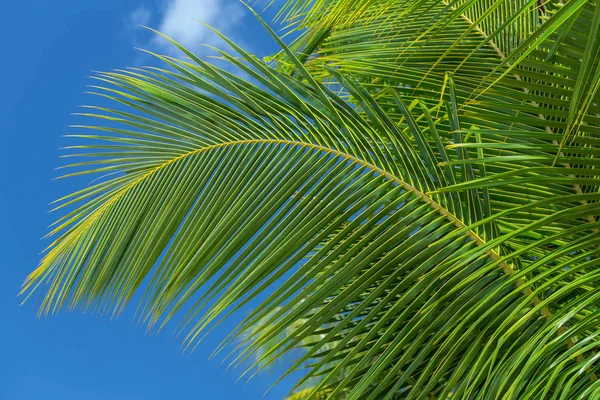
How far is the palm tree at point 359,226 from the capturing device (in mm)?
998

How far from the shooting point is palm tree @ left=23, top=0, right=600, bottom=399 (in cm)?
100

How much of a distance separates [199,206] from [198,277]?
0.53 ft

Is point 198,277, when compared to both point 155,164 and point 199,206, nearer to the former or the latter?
point 199,206

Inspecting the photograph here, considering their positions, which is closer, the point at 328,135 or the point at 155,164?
the point at 328,135

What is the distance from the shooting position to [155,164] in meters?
1.44

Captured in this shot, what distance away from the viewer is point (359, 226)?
4.03ft

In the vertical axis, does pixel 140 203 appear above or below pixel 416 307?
above

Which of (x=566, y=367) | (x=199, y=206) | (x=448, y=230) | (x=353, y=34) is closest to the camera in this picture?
(x=566, y=367)

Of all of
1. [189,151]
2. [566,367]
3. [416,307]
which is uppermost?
[189,151]

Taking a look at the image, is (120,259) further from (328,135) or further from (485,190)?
(485,190)

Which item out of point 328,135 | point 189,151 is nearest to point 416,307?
point 328,135

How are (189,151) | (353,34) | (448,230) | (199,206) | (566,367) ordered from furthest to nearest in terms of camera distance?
(353,34)
(189,151)
(199,206)
(448,230)
(566,367)

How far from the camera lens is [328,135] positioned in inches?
50.3

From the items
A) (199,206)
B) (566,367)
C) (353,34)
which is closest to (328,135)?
(199,206)
